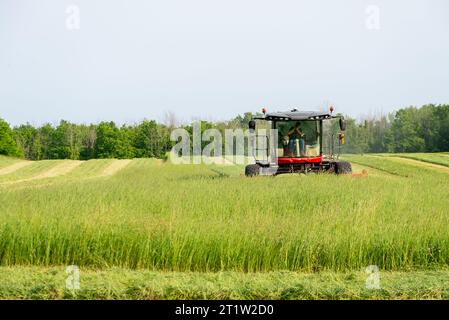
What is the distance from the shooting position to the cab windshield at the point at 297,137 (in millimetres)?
18469

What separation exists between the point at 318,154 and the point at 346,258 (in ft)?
36.5

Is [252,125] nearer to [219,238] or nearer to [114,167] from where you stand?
[219,238]

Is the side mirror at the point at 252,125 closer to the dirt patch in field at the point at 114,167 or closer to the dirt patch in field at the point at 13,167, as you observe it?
the dirt patch in field at the point at 114,167

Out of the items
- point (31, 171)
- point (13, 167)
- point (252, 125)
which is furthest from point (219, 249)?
point (13, 167)

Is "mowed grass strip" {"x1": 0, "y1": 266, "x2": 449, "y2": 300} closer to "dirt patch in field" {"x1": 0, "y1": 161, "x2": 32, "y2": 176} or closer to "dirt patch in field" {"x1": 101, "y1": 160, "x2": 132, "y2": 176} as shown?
"dirt patch in field" {"x1": 101, "y1": 160, "x2": 132, "y2": 176}

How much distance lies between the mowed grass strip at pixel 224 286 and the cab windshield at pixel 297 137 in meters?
11.4

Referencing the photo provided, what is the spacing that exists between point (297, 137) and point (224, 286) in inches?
490

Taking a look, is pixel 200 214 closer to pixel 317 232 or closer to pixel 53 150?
pixel 317 232

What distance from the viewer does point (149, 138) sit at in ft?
220

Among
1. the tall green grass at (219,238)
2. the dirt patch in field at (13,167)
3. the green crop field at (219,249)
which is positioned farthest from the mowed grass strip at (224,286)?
the dirt patch in field at (13,167)

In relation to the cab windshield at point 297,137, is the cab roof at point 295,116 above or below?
above

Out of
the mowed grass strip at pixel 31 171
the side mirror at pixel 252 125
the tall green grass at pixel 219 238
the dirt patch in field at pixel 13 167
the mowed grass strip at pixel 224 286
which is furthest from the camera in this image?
the dirt patch in field at pixel 13 167

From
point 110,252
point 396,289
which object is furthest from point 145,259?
point 396,289

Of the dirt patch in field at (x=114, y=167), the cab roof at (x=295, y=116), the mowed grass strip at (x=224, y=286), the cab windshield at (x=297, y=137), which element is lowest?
the mowed grass strip at (x=224, y=286)
